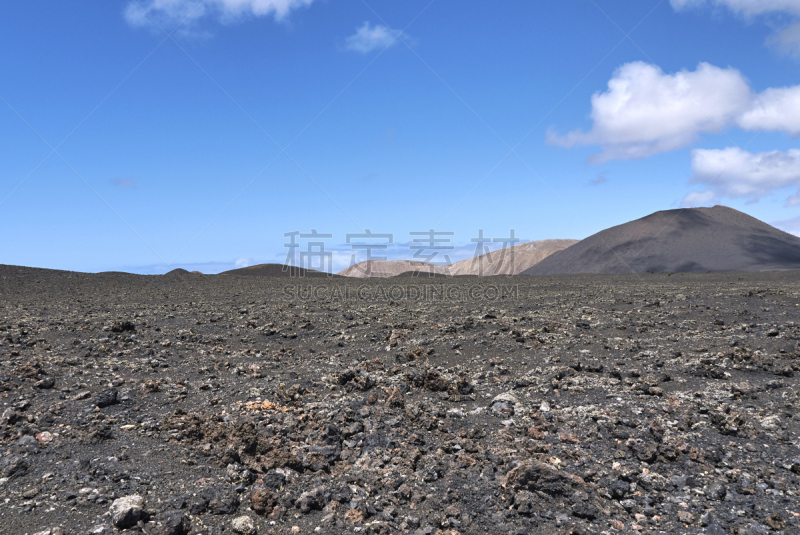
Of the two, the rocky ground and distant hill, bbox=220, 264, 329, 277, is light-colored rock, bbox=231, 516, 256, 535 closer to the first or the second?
the rocky ground

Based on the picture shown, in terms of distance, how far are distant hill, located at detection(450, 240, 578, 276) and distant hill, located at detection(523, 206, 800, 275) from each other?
434 inches

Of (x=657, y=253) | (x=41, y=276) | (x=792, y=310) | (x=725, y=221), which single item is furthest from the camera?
(x=725, y=221)

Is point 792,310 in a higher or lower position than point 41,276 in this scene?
lower

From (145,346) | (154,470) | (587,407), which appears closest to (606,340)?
(587,407)

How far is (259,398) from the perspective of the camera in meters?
5.12

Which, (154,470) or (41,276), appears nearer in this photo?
(154,470)

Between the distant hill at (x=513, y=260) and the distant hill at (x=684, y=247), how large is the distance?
36.2 ft

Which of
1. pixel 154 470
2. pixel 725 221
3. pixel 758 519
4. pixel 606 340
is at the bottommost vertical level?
pixel 758 519

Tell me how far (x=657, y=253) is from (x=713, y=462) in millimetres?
50978

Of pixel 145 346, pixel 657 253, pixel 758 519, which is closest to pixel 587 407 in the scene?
pixel 758 519

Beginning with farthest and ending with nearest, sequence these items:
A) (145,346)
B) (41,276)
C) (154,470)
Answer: (41,276)
(145,346)
(154,470)

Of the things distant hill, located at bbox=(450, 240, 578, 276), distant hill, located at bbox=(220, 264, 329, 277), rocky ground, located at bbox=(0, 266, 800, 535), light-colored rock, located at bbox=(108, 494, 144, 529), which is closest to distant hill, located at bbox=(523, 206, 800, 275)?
distant hill, located at bbox=(450, 240, 578, 276)

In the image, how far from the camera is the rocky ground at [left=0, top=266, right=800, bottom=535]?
3166 millimetres

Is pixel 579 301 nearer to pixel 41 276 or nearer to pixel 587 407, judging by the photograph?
pixel 587 407
